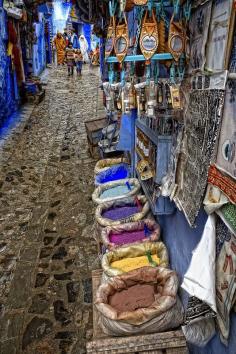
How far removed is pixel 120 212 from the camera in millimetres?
4777

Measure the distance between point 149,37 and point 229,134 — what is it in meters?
1.08

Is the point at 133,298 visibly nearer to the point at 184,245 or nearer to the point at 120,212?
the point at 184,245

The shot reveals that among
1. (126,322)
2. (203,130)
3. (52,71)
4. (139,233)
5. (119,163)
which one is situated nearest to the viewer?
(203,130)

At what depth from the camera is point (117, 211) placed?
4.82 m

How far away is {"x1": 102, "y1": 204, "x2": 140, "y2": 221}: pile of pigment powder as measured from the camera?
15.3ft

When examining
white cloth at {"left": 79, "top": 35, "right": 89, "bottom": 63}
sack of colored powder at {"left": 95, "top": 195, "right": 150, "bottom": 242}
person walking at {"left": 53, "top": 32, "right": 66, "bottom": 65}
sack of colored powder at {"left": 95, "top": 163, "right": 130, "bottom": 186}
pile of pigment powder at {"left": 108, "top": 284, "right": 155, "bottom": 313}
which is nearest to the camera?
pile of pigment powder at {"left": 108, "top": 284, "right": 155, "bottom": 313}

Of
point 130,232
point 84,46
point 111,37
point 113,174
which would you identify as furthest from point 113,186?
point 84,46

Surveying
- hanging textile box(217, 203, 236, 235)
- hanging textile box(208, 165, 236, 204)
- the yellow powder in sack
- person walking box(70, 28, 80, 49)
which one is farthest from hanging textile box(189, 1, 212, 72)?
person walking box(70, 28, 80, 49)

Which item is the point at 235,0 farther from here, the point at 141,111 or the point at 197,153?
the point at 141,111

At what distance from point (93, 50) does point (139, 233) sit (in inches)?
1106

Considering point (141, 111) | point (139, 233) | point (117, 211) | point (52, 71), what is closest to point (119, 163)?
point (117, 211)

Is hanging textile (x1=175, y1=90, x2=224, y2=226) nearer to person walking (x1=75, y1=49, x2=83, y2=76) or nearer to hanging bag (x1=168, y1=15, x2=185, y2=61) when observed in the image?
hanging bag (x1=168, y1=15, x2=185, y2=61)

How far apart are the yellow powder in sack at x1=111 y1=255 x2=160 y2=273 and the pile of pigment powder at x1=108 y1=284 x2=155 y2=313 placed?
0.31 m

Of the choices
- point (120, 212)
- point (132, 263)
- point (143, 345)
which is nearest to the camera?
point (143, 345)
